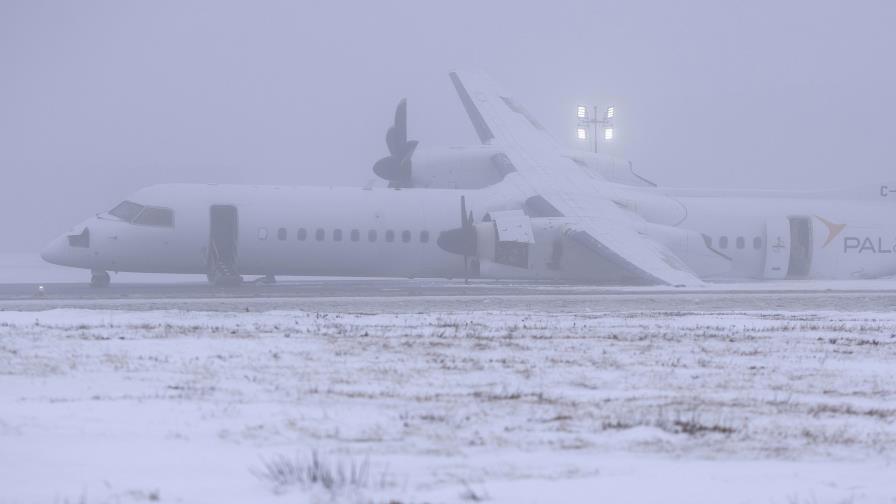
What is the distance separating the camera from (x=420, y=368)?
10594 millimetres

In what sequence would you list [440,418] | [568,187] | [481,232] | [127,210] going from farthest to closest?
[568,187], [127,210], [481,232], [440,418]

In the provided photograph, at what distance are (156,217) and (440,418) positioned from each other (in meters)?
26.3

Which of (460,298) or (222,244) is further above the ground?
(222,244)

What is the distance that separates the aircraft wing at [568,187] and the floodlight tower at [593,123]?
504 inches

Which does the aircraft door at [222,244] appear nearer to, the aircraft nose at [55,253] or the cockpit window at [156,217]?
the cockpit window at [156,217]

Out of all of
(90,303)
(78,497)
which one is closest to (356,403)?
(78,497)

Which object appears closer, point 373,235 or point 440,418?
point 440,418

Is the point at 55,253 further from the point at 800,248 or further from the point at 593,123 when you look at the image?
the point at 593,123

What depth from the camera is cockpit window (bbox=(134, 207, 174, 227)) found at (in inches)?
1266

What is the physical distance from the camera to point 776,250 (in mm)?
34969

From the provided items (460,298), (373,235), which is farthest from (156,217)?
(460,298)

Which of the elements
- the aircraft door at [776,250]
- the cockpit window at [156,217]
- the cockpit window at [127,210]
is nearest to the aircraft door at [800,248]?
the aircraft door at [776,250]

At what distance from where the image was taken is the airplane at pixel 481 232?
32.1m

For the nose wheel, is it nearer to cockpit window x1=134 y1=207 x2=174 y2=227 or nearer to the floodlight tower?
cockpit window x1=134 y1=207 x2=174 y2=227
